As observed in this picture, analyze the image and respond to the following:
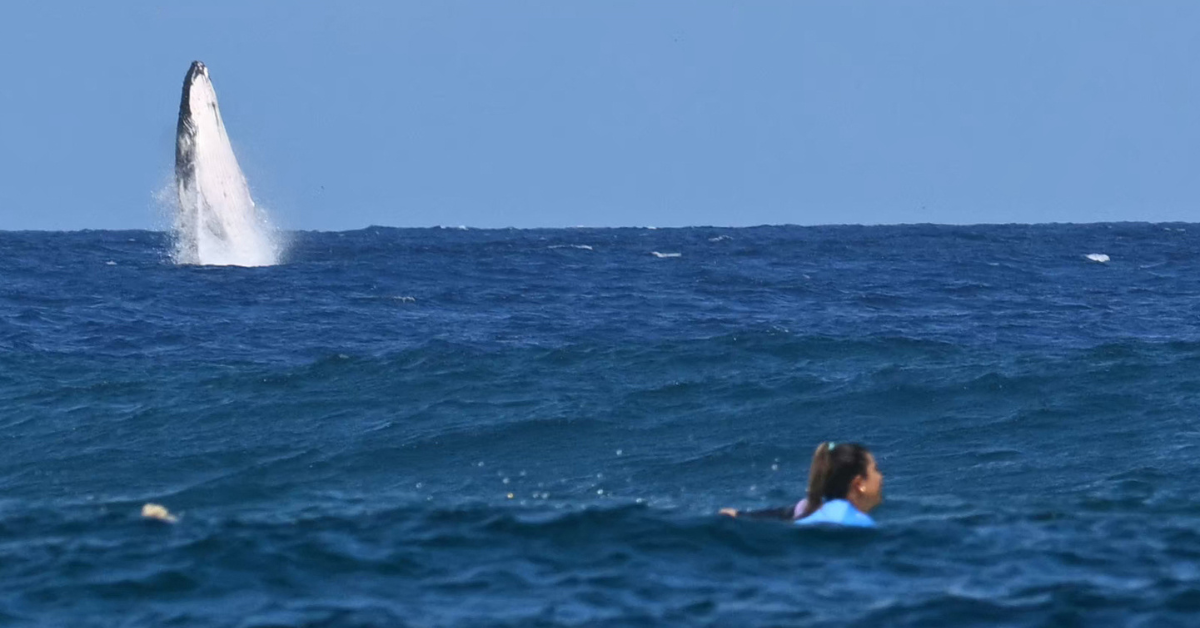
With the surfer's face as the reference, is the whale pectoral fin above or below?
above

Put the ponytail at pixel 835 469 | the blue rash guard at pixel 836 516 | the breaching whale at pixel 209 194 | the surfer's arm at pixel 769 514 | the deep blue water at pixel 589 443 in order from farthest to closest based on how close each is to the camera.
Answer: the breaching whale at pixel 209 194 < the surfer's arm at pixel 769 514 < the blue rash guard at pixel 836 516 < the ponytail at pixel 835 469 < the deep blue water at pixel 589 443

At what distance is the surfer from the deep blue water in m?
0.27

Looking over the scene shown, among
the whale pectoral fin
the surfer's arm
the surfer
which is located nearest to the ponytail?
the surfer

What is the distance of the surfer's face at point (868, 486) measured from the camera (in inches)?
451

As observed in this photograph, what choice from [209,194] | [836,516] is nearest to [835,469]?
[836,516]

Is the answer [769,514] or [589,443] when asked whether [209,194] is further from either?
[769,514]

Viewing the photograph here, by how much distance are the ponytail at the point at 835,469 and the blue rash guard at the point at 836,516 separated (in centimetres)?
5

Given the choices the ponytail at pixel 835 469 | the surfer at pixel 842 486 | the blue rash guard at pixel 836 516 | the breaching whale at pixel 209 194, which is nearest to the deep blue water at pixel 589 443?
the blue rash guard at pixel 836 516

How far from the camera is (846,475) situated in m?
11.5

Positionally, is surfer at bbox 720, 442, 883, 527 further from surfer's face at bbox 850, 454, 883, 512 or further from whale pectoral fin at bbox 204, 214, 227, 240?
whale pectoral fin at bbox 204, 214, 227, 240

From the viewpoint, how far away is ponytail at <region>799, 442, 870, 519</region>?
11.4 m

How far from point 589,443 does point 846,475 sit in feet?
35.2

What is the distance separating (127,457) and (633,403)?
7938mm

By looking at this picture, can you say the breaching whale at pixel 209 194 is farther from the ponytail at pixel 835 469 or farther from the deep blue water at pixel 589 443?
the ponytail at pixel 835 469
